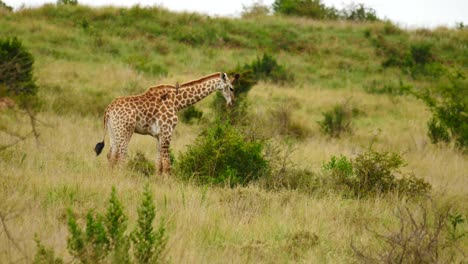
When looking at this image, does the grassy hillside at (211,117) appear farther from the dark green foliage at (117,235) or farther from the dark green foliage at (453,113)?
the dark green foliage at (117,235)

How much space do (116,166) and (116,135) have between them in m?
0.47

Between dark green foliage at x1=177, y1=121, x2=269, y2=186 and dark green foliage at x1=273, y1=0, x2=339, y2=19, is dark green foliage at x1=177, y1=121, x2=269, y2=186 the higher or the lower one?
the lower one

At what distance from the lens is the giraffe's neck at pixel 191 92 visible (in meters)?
10.1

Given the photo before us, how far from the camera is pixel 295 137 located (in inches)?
635

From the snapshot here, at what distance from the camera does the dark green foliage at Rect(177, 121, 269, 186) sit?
9359 mm

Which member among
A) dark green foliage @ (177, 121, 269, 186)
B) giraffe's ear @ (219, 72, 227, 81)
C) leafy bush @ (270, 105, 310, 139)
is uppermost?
giraffe's ear @ (219, 72, 227, 81)

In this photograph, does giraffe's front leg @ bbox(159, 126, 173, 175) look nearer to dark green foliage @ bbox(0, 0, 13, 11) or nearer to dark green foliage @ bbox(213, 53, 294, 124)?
dark green foliage @ bbox(213, 53, 294, 124)

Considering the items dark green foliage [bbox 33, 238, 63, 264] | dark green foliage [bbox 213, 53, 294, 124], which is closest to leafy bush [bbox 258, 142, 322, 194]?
→ dark green foliage [bbox 213, 53, 294, 124]

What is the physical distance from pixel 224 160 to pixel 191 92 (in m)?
1.42

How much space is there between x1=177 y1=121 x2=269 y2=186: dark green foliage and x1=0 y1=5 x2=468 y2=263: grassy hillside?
2.00ft

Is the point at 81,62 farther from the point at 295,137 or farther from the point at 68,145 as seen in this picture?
the point at 68,145

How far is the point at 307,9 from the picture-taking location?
37.7 m

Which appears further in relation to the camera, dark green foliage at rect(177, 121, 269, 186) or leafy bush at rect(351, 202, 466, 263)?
dark green foliage at rect(177, 121, 269, 186)

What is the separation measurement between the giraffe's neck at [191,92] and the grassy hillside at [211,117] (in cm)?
162
